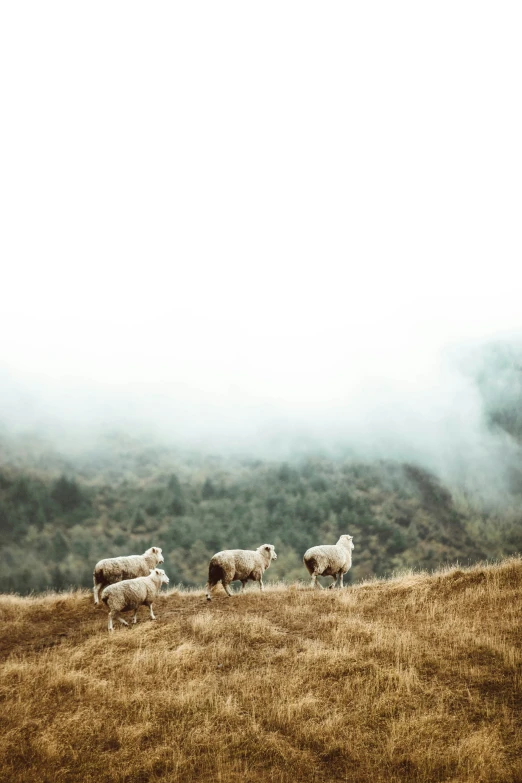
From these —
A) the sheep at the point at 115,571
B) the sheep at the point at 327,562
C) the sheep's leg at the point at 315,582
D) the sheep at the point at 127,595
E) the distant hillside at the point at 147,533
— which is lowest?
the distant hillside at the point at 147,533

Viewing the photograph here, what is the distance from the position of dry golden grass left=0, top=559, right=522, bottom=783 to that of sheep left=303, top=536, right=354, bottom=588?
234 inches

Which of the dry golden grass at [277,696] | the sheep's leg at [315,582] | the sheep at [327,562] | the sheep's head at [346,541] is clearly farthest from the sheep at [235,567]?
the dry golden grass at [277,696]

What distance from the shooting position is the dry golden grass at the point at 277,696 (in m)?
Answer: 7.57

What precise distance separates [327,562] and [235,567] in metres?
4.17

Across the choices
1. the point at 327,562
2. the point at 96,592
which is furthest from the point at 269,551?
the point at 96,592

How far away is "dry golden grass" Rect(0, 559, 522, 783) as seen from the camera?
7.57 metres

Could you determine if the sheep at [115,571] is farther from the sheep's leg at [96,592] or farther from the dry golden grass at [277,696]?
the dry golden grass at [277,696]

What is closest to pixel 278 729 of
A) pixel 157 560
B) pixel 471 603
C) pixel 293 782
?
pixel 293 782

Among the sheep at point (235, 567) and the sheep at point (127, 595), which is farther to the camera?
the sheep at point (235, 567)

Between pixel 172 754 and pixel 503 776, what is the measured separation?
15.8ft

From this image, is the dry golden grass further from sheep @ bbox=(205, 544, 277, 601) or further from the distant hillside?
the distant hillside

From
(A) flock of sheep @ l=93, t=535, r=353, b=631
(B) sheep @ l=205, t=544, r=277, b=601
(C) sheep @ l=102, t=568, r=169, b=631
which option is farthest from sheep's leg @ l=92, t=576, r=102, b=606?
(B) sheep @ l=205, t=544, r=277, b=601

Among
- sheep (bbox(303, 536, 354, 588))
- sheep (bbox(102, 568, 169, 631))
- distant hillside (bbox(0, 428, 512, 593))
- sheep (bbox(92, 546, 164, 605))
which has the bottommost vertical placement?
distant hillside (bbox(0, 428, 512, 593))

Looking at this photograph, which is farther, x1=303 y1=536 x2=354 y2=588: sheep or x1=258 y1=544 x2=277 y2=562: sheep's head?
x1=258 y1=544 x2=277 y2=562: sheep's head
